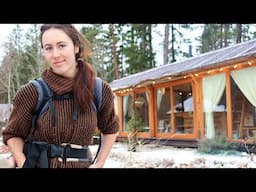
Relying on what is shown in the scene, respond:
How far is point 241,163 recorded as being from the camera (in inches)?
130

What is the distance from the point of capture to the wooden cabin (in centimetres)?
407

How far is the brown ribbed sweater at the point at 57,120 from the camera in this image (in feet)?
2.72

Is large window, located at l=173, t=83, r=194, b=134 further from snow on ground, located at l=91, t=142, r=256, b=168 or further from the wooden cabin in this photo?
snow on ground, located at l=91, t=142, r=256, b=168

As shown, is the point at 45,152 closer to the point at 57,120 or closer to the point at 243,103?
the point at 57,120

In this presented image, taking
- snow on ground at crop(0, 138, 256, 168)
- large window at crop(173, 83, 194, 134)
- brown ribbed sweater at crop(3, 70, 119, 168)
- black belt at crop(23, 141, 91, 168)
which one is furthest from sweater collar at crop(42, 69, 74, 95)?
large window at crop(173, 83, 194, 134)

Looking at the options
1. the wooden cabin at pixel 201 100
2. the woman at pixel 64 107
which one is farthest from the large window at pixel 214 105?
the woman at pixel 64 107

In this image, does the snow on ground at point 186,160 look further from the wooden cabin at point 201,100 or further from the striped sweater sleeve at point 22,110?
the striped sweater sleeve at point 22,110

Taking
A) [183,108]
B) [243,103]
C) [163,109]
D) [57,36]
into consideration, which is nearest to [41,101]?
[57,36]

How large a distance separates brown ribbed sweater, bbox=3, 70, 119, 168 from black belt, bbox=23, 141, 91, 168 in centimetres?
1

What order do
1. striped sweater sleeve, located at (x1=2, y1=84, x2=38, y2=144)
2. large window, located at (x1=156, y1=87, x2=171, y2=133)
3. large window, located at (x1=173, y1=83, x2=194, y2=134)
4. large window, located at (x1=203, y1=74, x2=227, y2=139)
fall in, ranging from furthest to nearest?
large window, located at (x1=156, y1=87, x2=171, y2=133)
large window, located at (x1=173, y1=83, x2=194, y2=134)
large window, located at (x1=203, y1=74, x2=227, y2=139)
striped sweater sleeve, located at (x1=2, y1=84, x2=38, y2=144)

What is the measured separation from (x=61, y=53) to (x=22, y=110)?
6.9 inches

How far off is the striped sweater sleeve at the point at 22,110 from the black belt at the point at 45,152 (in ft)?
0.14

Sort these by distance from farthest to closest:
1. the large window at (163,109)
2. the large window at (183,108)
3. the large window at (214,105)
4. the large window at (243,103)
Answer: the large window at (163,109) < the large window at (183,108) < the large window at (214,105) < the large window at (243,103)
